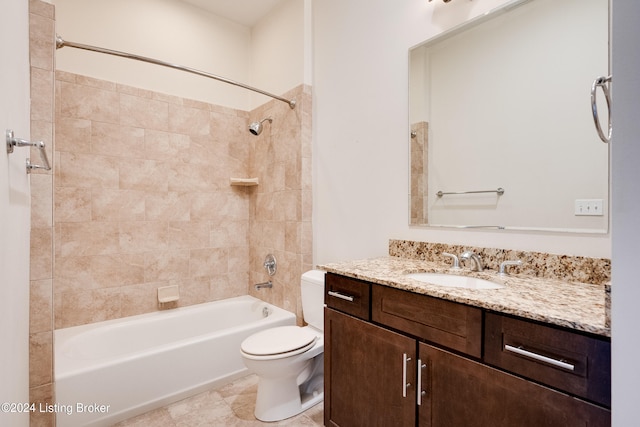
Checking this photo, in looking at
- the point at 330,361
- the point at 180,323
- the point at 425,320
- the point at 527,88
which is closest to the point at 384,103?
the point at 527,88

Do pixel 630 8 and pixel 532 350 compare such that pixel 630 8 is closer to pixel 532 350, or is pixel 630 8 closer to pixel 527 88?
pixel 532 350

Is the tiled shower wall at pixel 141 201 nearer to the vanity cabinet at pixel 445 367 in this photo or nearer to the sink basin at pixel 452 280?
the vanity cabinet at pixel 445 367

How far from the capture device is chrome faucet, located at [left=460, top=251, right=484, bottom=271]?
4.55 feet

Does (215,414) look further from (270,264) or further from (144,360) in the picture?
(270,264)

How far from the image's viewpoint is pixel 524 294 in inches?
40.0

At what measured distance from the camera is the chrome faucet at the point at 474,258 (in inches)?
54.6

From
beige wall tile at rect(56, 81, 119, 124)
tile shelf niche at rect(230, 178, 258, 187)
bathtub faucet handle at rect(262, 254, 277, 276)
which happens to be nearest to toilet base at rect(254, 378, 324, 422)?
bathtub faucet handle at rect(262, 254, 277, 276)

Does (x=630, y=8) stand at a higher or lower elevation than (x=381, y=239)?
higher

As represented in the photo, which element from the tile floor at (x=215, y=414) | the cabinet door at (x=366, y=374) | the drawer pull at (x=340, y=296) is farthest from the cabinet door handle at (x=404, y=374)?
the tile floor at (x=215, y=414)

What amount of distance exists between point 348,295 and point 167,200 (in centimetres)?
187

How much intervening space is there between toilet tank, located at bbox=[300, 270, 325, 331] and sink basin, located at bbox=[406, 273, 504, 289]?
0.75 metres

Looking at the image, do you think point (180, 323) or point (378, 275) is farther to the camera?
point (180, 323)

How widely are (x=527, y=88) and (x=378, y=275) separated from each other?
41.0 inches

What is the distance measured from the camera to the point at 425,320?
111 cm
